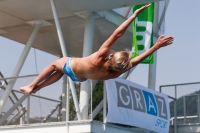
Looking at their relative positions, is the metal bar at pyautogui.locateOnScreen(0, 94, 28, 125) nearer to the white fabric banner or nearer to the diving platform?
the diving platform

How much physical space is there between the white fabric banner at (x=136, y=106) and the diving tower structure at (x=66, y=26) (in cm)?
48

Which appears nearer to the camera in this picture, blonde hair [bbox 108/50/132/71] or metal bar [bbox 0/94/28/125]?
blonde hair [bbox 108/50/132/71]

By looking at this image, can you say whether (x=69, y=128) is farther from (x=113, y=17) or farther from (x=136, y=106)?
(x=113, y=17)

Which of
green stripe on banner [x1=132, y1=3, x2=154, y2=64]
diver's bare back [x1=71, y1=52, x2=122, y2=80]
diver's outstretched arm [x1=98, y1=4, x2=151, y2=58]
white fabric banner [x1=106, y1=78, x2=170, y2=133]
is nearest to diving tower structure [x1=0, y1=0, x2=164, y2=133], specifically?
white fabric banner [x1=106, y1=78, x2=170, y2=133]

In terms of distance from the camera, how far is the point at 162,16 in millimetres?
24391

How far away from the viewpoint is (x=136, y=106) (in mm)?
20422

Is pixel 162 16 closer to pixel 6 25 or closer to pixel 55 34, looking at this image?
pixel 55 34

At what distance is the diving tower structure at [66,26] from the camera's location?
19297 millimetres

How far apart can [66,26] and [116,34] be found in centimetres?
1278

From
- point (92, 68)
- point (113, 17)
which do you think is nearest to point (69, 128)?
point (113, 17)

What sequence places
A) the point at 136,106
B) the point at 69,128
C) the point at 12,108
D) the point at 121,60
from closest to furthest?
1. the point at 121,60
2. the point at 69,128
3. the point at 12,108
4. the point at 136,106

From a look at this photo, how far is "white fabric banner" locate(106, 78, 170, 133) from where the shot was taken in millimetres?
19234

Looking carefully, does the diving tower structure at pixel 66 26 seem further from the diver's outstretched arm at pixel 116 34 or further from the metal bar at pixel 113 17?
the diver's outstretched arm at pixel 116 34

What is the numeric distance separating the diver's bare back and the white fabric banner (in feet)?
25.5
